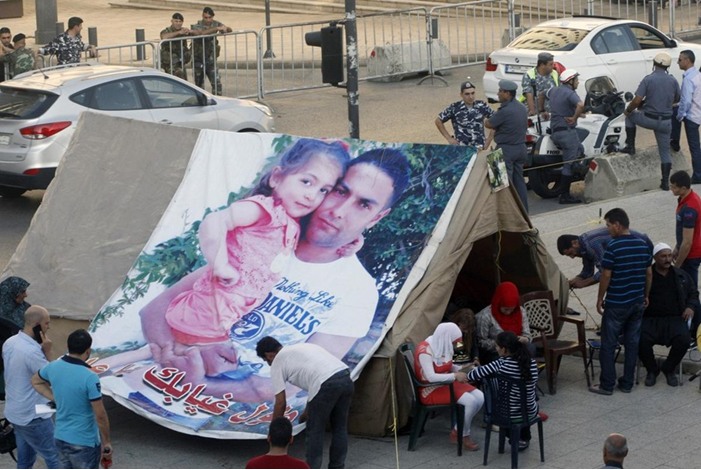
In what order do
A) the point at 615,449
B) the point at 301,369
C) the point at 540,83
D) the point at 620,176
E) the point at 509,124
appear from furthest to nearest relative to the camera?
the point at 540,83 < the point at 620,176 < the point at 509,124 < the point at 301,369 < the point at 615,449

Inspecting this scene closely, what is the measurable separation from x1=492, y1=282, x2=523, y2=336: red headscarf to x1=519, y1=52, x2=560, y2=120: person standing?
8091 millimetres

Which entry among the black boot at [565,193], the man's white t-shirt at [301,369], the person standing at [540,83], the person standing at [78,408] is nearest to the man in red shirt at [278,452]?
the person standing at [78,408]

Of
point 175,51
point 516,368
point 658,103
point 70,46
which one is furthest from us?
point 175,51

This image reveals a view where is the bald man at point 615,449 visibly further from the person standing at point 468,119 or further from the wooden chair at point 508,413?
the person standing at point 468,119

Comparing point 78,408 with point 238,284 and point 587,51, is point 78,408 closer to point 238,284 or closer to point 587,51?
point 238,284

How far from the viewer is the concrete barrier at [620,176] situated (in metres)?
18.6

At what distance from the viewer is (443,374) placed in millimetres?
10703

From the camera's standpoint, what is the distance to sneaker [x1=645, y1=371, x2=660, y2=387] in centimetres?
1205

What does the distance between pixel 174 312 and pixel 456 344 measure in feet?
7.82

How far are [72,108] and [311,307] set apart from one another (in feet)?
24.6

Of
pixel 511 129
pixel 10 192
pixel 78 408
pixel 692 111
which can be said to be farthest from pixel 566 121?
pixel 78 408

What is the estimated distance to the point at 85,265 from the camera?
41.4 feet

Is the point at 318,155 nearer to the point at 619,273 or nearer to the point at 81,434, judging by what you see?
the point at 619,273

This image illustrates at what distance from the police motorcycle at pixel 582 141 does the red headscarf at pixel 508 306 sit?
673cm
